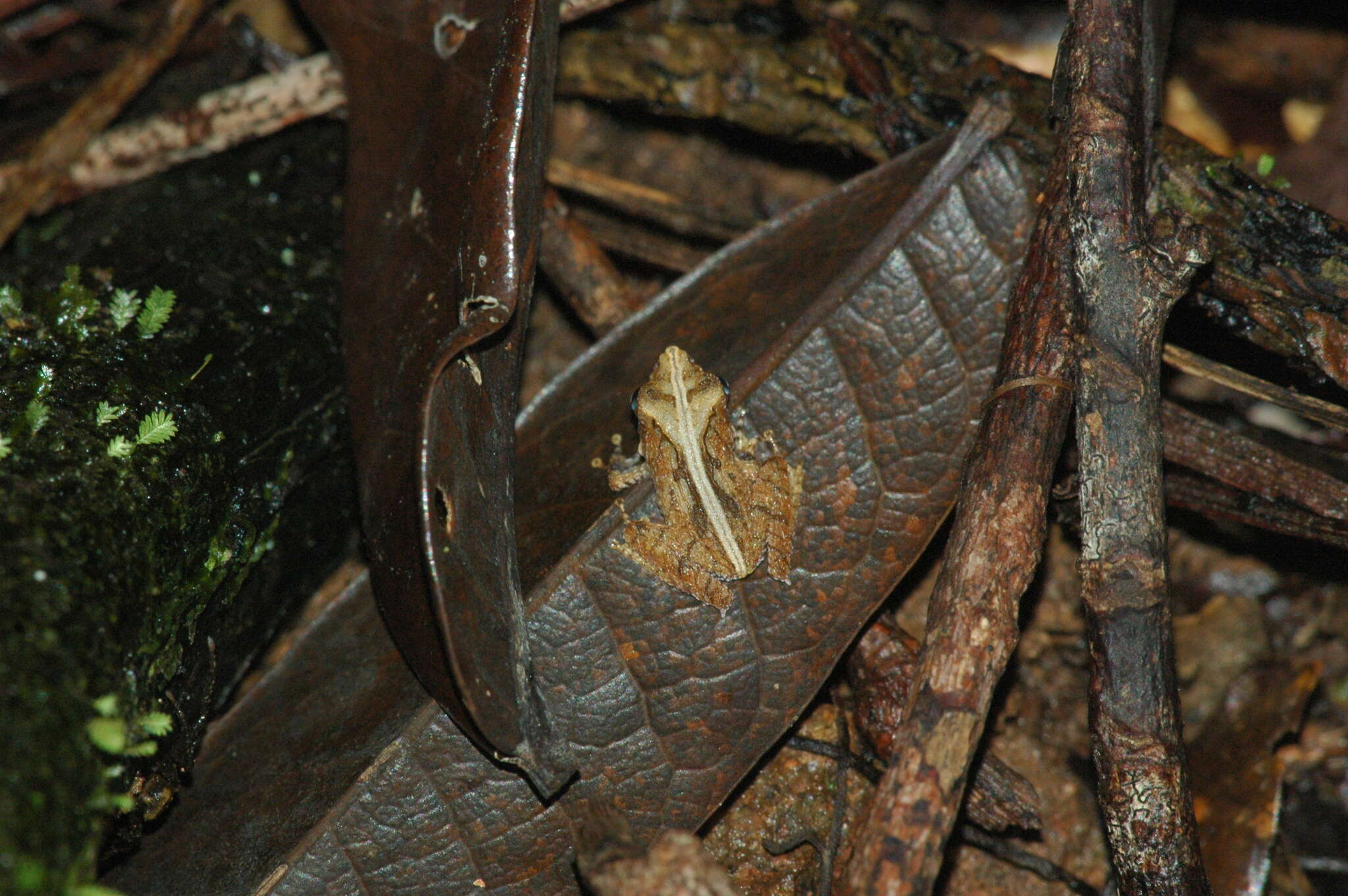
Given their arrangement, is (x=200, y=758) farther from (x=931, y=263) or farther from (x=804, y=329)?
(x=931, y=263)

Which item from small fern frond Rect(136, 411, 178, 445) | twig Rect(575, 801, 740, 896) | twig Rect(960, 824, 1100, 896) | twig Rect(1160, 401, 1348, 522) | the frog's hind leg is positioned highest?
twig Rect(1160, 401, 1348, 522)

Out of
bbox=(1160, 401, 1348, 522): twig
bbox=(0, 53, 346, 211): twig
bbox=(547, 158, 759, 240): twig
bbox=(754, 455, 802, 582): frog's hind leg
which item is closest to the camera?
bbox=(754, 455, 802, 582): frog's hind leg

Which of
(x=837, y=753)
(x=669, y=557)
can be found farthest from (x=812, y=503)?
(x=837, y=753)

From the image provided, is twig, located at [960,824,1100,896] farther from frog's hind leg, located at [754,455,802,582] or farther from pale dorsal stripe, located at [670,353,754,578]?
pale dorsal stripe, located at [670,353,754,578]

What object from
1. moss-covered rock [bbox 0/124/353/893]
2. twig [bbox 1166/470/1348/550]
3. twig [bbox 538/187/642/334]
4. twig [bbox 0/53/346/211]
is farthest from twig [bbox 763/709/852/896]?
twig [bbox 0/53/346/211]

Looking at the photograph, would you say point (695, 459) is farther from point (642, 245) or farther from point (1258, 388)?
point (1258, 388)

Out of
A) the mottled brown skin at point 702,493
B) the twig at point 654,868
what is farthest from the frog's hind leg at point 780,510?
the twig at point 654,868

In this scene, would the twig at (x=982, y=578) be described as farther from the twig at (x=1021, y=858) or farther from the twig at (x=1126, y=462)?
the twig at (x=1021, y=858)
